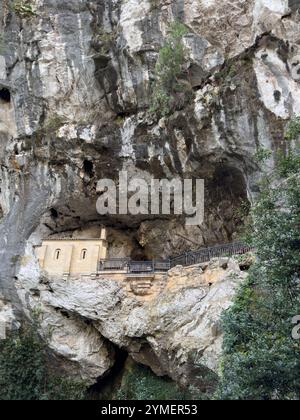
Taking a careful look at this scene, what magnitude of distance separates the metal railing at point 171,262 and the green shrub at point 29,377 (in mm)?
3615

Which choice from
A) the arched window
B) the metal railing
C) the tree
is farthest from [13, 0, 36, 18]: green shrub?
the tree

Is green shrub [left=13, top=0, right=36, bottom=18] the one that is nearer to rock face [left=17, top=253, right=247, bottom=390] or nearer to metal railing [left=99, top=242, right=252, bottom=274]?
metal railing [left=99, top=242, right=252, bottom=274]

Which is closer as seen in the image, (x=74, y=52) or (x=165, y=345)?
(x=165, y=345)

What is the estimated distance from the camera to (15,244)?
664 inches

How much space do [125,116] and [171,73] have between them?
2.57m

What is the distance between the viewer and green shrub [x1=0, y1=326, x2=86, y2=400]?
13.9m

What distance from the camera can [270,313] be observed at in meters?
10.1

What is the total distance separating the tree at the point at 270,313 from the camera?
29.0 ft

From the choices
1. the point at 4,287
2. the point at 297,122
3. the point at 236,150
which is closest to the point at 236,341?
the point at 297,122

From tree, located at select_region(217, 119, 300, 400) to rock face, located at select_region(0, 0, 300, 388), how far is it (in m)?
2.67

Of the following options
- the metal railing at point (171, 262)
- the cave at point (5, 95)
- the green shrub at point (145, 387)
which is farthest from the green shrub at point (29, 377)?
the cave at point (5, 95)

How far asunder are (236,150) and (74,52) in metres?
8.15

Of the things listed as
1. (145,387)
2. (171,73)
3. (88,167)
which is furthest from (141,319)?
(171,73)
